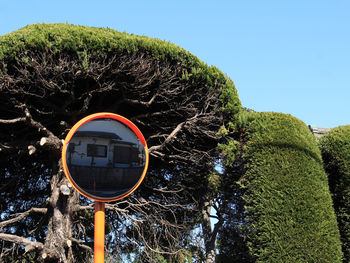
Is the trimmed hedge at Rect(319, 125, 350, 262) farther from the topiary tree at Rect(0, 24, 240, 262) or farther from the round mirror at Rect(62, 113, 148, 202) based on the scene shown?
the round mirror at Rect(62, 113, 148, 202)

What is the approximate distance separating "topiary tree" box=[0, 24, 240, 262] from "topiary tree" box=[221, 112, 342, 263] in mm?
1327

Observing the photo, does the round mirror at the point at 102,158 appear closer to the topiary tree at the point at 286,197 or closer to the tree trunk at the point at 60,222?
the topiary tree at the point at 286,197

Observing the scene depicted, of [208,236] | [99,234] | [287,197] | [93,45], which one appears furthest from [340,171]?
[99,234]

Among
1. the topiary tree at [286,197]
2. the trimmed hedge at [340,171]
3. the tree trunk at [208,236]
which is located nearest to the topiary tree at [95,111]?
the tree trunk at [208,236]

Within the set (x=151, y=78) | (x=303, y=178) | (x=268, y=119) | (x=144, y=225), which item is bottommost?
(x=144, y=225)

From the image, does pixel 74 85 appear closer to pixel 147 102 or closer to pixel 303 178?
pixel 147 102

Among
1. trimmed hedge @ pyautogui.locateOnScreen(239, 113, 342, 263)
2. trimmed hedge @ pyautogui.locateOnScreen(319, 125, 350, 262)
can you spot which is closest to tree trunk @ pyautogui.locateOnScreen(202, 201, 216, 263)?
trimmed hedge @ pyautogui.locateOnScreen(239, 113, 342, 263)

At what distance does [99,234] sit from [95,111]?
23.8 feet

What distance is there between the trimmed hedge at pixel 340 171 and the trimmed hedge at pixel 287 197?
60 centimetres

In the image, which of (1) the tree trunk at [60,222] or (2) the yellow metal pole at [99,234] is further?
(1) the tree trunk at [60,222]

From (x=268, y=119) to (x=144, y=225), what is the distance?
483cm

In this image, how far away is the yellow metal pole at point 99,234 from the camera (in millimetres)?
3809

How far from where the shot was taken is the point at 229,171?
11.2 metres

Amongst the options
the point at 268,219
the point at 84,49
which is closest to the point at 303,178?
the point at 268,219
